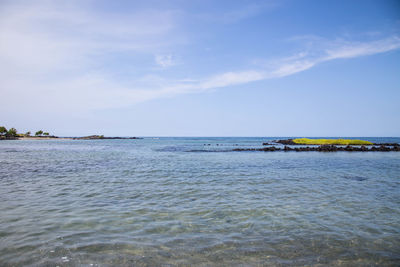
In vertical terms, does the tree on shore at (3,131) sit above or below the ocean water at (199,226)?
above

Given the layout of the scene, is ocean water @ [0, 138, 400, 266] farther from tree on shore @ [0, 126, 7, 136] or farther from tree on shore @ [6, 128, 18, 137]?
tree on shore @ [6, 128, 18, 137]

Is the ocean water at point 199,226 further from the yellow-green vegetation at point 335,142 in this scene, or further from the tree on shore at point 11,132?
the tree on shore at point 11,132

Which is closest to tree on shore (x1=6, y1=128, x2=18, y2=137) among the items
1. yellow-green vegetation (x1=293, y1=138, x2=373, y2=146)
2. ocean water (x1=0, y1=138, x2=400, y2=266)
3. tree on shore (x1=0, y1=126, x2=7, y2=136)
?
tree on shore (x1=0, y1=126, x2=7, y2=136)

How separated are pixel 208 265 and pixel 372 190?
436 inches

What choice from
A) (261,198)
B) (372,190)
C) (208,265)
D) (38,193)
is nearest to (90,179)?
(38,193)

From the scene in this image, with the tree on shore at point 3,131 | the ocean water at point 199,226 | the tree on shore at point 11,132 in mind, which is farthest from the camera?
the tree on shore at point 11,132

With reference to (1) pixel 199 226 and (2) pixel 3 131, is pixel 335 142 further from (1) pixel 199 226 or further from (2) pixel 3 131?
(2) pixel 3 131

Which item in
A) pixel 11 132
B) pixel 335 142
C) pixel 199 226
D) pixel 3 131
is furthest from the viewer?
pixel 11 132

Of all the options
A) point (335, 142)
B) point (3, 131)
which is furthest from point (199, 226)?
point (3, 131)

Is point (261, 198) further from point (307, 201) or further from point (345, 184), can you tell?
point (345, 184)

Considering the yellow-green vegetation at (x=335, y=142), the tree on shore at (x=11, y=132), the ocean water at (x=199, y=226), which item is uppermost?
the tree on shore at (x=11, y=132)

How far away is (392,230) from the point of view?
6.57 metres

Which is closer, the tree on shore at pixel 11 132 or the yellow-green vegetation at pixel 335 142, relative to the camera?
the yellow-green vegetation at pixel 335 142

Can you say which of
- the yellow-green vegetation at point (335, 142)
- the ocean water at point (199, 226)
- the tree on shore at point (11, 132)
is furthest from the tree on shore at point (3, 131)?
the yellow-green vegetation at point (335, 142)
